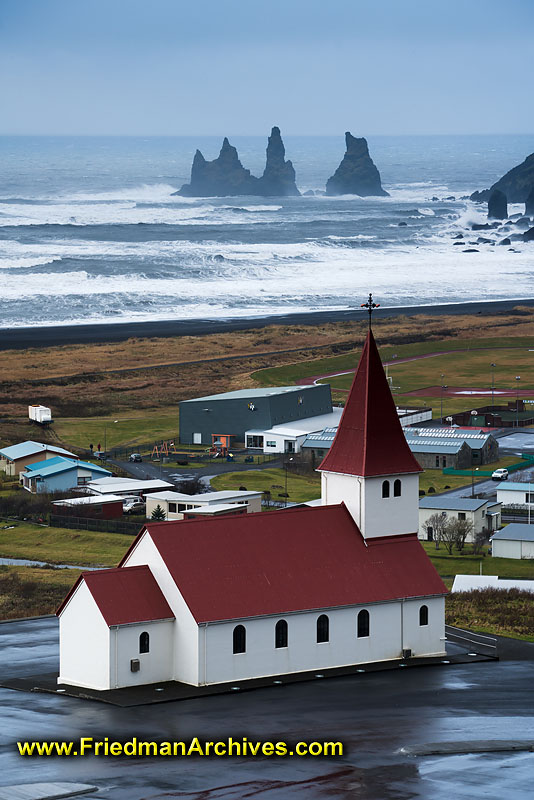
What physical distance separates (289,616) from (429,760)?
32.0ft

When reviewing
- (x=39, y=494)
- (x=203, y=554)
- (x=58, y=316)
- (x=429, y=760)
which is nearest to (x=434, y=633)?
(x=203, y=554)

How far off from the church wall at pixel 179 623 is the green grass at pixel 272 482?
1529 inches

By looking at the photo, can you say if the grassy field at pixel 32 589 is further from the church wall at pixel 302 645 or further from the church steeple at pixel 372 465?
the church wall at pixel 302 645

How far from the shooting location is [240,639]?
45.3 metres

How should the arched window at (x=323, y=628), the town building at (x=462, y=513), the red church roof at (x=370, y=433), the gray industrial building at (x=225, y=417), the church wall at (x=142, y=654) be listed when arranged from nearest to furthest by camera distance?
the church wall at (x=142, y=654), the arched window at (x=323, y=628), the red church roof at (x=370, y=433), the town building at (x=462, y=513), the gray industrial building at (x=225, y=417)

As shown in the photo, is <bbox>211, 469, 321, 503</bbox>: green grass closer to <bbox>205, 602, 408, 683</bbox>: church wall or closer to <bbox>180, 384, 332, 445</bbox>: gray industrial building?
<bbox>180, 384, 332, 445</bbox>: gray industrial building

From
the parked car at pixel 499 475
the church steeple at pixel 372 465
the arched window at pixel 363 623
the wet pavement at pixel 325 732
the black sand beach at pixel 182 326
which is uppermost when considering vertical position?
the church steeple at pixel 372 465

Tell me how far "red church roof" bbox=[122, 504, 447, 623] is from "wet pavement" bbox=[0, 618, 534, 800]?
107 inches

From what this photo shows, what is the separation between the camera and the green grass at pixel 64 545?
7206 cm

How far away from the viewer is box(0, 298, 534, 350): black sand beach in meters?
158

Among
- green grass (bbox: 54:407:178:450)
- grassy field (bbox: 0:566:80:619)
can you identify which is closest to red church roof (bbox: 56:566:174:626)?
grassy field (bbox: 0:566:80:619)

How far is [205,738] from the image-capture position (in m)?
38.8

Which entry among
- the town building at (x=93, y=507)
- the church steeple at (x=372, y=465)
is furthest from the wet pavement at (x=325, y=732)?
the town building at (x=93, y=507)

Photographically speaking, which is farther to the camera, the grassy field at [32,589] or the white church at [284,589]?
the grassy field at [32,589]
